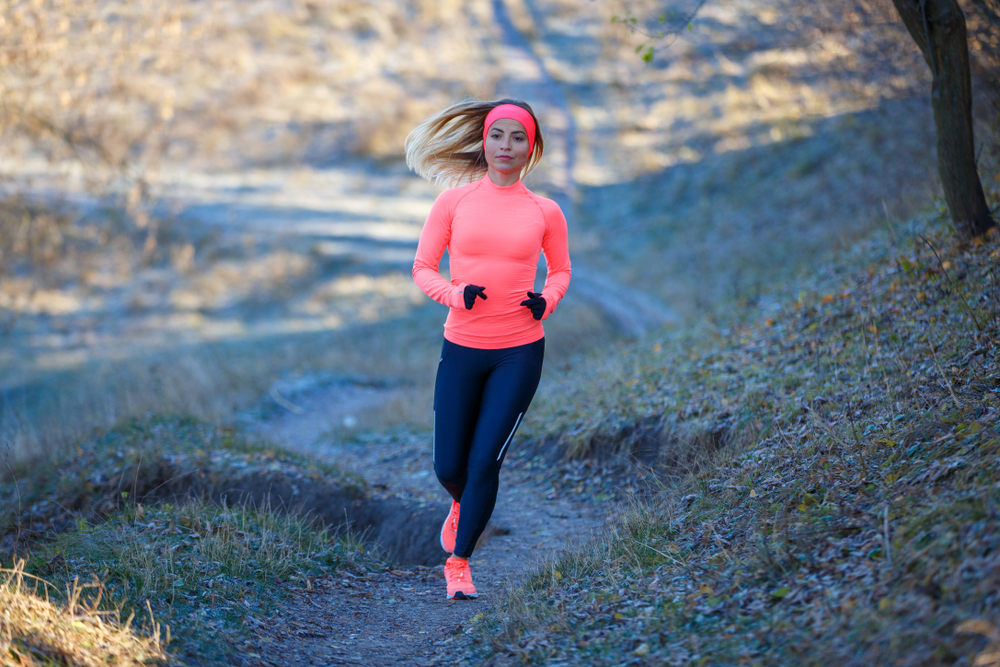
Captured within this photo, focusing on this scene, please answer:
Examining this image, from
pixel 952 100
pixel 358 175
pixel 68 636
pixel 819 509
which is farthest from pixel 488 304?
pixel 358 175

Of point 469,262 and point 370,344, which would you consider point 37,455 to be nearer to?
point 469,262

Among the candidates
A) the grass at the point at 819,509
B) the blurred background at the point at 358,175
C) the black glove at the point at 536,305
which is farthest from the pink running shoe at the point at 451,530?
the blurred background at the point at 358,175

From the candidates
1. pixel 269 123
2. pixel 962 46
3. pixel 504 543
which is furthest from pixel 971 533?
pixel 269 123

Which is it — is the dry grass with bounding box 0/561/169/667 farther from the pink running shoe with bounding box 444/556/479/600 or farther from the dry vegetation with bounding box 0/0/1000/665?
the pink running shoe with bounding box 444/556/479/600

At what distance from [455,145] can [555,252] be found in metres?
1.00

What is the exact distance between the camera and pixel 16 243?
12047 mm

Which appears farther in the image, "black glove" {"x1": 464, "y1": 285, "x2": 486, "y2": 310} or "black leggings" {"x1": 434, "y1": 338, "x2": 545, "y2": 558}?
"black leggings" {"x1": 434, "y1": 338, "x2": 545, "y2": 558}

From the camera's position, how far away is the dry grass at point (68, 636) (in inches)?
116

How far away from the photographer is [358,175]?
25859 mm

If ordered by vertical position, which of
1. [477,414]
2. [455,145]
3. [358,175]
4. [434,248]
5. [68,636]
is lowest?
[358,175]

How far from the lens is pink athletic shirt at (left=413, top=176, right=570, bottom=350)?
4.23 m

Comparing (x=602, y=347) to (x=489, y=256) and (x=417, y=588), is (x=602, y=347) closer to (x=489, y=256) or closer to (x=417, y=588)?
(x=417, y=588)

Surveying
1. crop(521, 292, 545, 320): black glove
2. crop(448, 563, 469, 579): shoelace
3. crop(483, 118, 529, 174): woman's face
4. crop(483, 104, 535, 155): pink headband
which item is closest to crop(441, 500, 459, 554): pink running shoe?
crop(448, 563, 469, 579): shoelace

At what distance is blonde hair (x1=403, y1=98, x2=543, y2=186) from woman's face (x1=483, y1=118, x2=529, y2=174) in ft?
0.54
